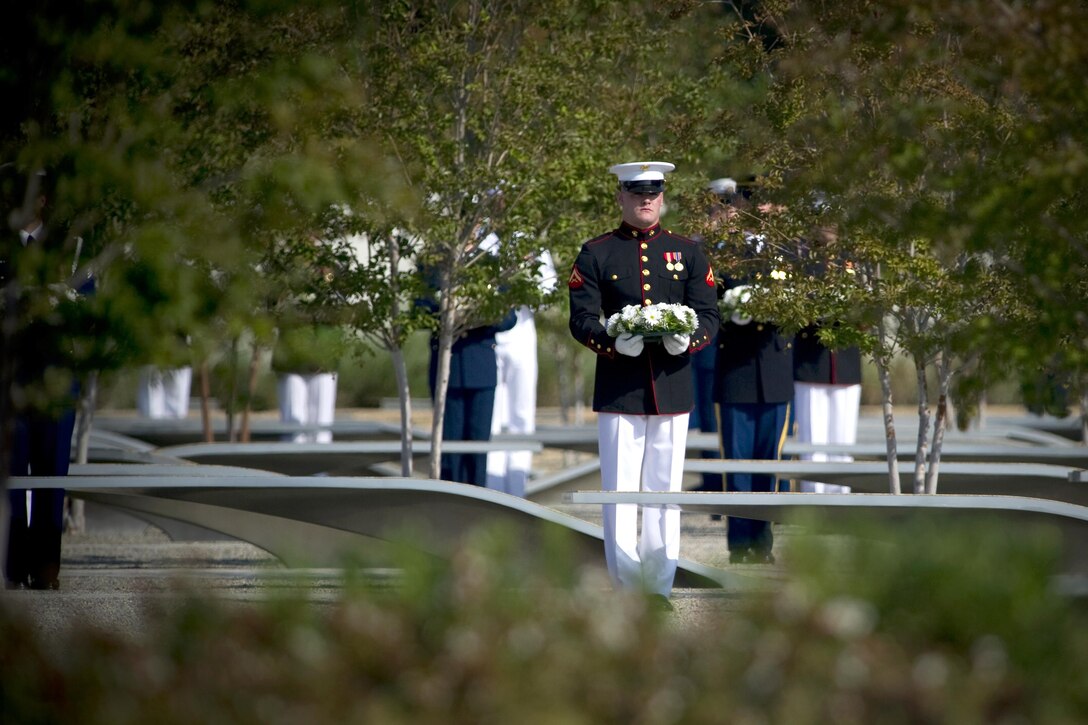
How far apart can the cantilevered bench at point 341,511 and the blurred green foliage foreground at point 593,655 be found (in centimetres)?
427

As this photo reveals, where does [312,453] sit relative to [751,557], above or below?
above

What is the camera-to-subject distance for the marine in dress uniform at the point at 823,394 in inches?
444

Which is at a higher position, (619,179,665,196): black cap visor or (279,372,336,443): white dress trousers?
(619,179,665,196): black cap visor

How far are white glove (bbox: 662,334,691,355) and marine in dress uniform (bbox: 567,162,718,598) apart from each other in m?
0.01

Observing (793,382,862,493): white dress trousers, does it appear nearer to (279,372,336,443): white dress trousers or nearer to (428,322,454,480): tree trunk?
(428,322,454,480): tree trunk

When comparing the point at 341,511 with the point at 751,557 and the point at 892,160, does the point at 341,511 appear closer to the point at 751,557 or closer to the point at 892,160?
the point at 751,557

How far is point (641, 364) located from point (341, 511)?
1948 mm

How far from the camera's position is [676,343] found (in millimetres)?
7145

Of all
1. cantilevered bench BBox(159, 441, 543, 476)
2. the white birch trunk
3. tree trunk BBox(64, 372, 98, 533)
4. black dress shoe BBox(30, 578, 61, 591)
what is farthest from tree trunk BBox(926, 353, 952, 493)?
black dress shoe BBox(30, 578, 61, 591)


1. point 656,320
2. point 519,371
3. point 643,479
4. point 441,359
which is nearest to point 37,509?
point 441,359

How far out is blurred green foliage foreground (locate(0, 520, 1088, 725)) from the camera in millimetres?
3082

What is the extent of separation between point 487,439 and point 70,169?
692 centimetres

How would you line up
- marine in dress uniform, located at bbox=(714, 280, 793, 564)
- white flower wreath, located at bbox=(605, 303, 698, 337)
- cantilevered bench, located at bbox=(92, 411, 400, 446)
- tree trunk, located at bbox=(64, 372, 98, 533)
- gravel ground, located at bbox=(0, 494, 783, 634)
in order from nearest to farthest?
1. gravel ground, located at bbox=(0, 494, 783, 634)
2. white flower wreath, located at bbox=(605, 303, 698, 337)
3. tree trunk, located at bbox=(64, 372, 98, 533)
4. marine in dress uniform, located at bbox=(714, 280, 793, 564)
5. cantilevered bench, located at bbox=(92, 411, 400, 446)

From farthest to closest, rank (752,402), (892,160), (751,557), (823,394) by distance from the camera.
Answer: (823,394), (752,402), (751,557), (892,160)
